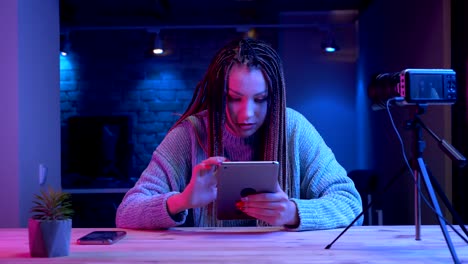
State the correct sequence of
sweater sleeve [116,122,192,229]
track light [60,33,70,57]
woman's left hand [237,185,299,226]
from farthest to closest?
track light [60,33,70,57], sweater sleeve [116,122,192,229], woman's left hand [237,185,299,226]

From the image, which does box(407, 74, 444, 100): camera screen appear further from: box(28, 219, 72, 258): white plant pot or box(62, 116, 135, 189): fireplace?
box(62, 116, 135, 189): fireplace

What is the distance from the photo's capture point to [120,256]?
3.83 feet

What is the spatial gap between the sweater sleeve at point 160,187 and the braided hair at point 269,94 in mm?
116

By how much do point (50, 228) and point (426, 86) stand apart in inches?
33.6

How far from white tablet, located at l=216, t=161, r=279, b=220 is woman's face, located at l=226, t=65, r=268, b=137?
32cm

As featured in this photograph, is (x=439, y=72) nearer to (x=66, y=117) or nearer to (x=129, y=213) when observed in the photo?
(x=129, y=213)

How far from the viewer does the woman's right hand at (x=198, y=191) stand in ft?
5.06

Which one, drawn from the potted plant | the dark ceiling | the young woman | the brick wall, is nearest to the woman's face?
the young woman

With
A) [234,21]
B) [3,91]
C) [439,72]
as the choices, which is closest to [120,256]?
[439,72]

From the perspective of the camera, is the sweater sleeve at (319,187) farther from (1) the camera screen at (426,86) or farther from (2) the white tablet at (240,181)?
(1) the camera screen at (426,86)

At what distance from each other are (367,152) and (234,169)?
4.39m

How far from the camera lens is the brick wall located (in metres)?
5.66

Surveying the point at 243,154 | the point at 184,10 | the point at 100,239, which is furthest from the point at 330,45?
the point at 100,239

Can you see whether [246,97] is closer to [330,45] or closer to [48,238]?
[48,238]
